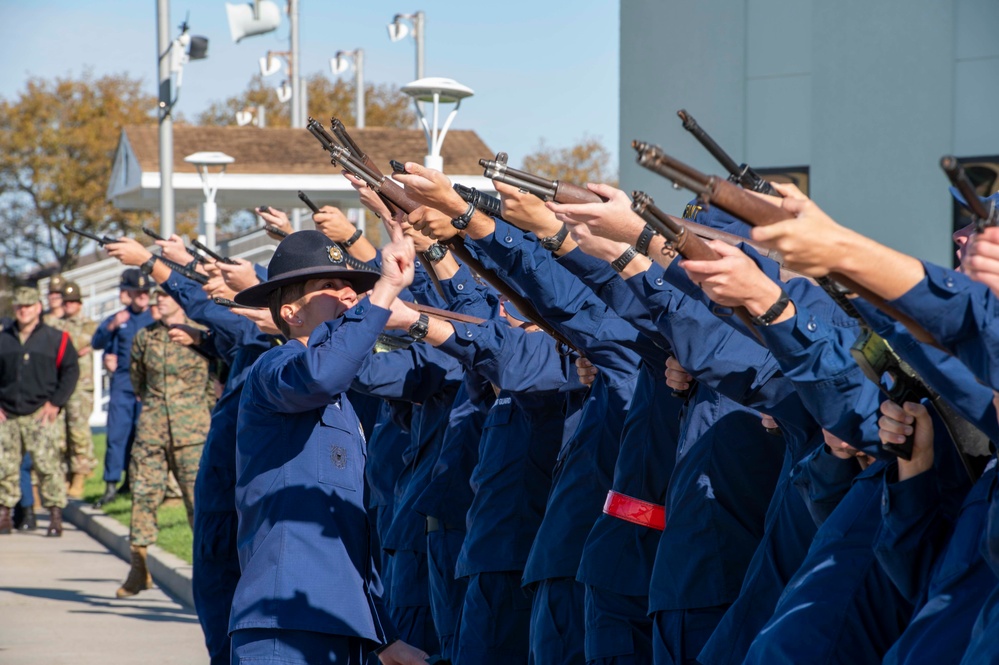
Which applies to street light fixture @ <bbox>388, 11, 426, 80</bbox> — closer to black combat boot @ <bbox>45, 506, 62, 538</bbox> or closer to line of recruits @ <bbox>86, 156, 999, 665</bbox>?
black combat boot @ <bbox>45, 506, 62, 538</bbox>

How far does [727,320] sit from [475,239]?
1.42 meters

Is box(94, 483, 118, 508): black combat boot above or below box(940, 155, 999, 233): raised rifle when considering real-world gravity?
below

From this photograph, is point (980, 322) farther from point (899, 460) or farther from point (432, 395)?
point (432, 395)

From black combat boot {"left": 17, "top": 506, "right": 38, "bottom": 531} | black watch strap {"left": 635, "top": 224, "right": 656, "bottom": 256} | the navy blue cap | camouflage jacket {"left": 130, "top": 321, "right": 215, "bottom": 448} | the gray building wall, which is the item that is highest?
the gray building wall

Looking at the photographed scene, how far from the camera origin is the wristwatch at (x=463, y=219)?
15.4ft

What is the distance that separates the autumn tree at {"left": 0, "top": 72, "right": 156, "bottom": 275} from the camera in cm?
4150

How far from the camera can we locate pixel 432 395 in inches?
259

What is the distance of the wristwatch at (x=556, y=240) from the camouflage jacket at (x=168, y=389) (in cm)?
701

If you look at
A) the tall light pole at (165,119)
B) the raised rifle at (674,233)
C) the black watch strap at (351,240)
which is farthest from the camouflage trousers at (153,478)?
the raised rifle at (674,233)

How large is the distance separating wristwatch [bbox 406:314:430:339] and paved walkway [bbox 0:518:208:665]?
361 centimetres

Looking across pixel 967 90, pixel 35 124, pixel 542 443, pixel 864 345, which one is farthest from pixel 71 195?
pixel 864 345

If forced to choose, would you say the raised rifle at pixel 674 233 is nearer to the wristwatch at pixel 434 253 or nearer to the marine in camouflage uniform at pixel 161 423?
the wristwatch at pixel 434 253

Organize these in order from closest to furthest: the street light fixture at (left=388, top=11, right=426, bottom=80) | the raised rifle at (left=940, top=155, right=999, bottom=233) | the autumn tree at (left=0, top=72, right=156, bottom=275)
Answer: the raised rifle at (left=940, top=155, right=999, bottom=233) → the street light fixture at (left=388, top=11, right=426, bottom=80) → the autumn tree at (left=0, top=72, right=156, bottom=275)

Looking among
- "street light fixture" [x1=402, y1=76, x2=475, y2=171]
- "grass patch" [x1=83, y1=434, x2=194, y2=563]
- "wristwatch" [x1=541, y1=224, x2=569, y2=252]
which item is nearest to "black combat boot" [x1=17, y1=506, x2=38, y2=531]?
"grass patch" [x1=83, y1=434, x2=194, y2=563]
